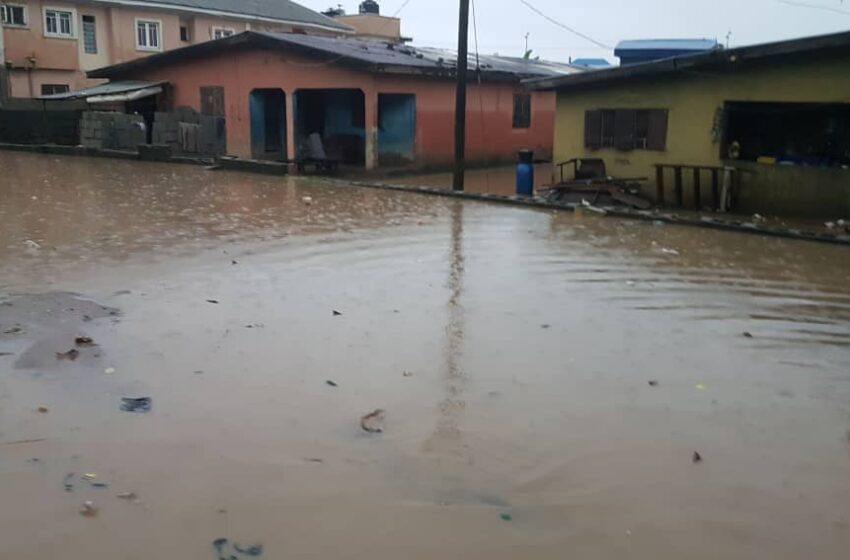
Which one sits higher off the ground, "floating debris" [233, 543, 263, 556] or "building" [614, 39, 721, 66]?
"building" [614, 39, 721, 66]

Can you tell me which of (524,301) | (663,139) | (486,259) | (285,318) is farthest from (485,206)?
(285,318)

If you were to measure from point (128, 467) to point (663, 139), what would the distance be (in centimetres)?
1493

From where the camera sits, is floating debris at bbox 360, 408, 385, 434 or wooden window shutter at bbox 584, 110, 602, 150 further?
wooden window shutter at bbox 584, 110, 602, 150

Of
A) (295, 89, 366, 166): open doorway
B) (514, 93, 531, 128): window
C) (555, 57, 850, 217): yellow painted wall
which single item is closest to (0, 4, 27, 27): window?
(295, 89, 366, 166): open doorway

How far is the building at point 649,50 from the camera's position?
23.2m

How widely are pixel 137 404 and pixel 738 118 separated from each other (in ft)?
51.6

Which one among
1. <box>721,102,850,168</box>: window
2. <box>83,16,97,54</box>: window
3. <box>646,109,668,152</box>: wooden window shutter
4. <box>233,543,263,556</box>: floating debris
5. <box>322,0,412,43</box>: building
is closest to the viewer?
<box>233,543,263,556</box>: floating debris

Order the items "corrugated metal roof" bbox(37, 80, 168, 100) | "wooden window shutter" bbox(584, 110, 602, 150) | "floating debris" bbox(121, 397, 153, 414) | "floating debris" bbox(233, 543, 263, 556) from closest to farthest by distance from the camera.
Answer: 1. "floating debris" bbox(233, 543, 263, 556)
2. "floating debris" bbox(121, 397, 153, 414)
3. "wooden window shutter" bbox(584, 110, 602, 150)
4. "corrugated metal roof" bbox(37, 80, 168, 100)

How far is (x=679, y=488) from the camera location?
426cm

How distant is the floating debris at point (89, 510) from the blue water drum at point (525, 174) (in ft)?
50.5

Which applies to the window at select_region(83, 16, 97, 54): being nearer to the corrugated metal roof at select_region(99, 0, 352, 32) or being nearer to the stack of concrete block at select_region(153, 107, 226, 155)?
the corrugated metal roof at select_region(99, 0, 352, 32)

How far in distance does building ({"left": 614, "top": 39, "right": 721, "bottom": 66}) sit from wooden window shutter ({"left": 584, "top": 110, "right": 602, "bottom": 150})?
Result: 17.9 ft

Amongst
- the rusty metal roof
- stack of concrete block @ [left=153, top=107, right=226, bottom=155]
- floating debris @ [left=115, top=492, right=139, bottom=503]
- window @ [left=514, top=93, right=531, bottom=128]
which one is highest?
the rusty metal roof

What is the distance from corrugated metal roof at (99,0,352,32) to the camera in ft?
112
